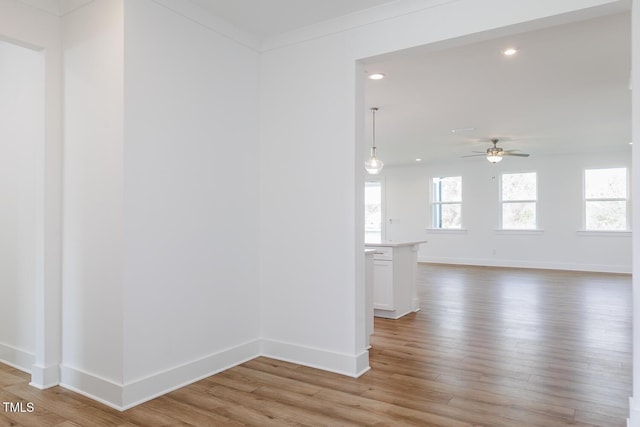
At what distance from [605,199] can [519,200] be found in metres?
1.71

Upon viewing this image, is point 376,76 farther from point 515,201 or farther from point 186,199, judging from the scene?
point 515,201

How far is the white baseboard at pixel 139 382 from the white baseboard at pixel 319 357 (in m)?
0.39

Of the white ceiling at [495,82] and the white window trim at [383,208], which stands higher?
the white ceiling at [495,82]

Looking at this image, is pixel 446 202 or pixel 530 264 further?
pixel 446 202

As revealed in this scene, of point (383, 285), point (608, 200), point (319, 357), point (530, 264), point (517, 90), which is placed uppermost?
point (517, 90)

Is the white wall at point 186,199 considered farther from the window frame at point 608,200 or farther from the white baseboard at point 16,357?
the window frame at point 608,200

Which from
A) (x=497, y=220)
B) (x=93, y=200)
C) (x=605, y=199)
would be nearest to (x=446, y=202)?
(x=497, y=220)

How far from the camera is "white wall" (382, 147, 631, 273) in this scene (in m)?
9.51

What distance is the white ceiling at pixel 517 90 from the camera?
366 centimetres

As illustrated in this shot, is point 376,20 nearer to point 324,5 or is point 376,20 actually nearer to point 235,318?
point 324,5

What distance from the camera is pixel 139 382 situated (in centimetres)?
267

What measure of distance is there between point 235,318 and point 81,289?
43.6 inches

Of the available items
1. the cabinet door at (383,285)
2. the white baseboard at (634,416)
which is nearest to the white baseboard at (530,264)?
the cabinet door at (383,285)

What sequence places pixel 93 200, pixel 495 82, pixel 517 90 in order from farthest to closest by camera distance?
1. pixel 517 90
2. pixel 495 82
3. pixel 93 200
